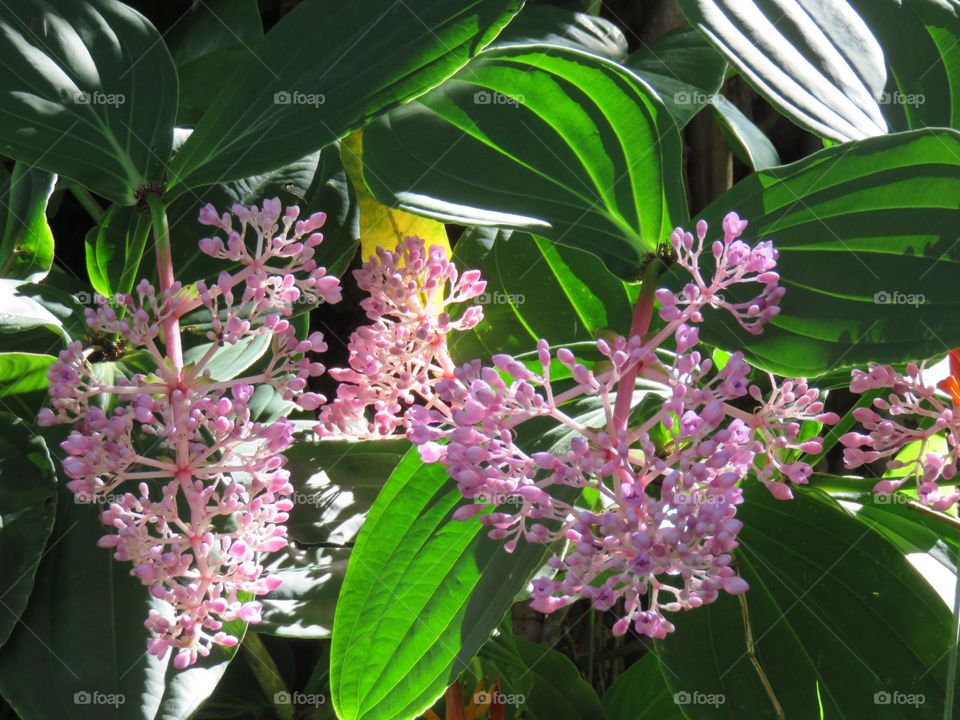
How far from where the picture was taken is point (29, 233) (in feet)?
2.70

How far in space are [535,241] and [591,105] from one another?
0.17m

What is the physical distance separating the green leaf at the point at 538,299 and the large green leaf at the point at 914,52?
0.25 metres

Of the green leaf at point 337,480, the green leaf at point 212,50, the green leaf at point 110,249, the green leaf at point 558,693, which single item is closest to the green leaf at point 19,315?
the green leaf at point 110,249

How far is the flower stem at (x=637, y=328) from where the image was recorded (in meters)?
0.58

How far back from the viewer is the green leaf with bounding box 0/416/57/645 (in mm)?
651

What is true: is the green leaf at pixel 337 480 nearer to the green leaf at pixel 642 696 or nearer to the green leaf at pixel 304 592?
the green leaf at pixel 304 592

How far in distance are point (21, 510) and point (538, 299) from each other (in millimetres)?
433

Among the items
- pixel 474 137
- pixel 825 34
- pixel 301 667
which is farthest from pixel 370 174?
pixel 301 667

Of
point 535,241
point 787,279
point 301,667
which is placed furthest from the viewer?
point 301,667

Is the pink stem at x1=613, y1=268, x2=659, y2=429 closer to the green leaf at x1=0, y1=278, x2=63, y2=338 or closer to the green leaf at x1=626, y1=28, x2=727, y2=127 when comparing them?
the green leaf at x1=626, y1=28, x2=727, y2=127

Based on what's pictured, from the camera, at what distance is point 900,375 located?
2.22ft

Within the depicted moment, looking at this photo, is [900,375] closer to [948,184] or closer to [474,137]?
[948,184]

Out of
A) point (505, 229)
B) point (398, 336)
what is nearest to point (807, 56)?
point (505, 229)

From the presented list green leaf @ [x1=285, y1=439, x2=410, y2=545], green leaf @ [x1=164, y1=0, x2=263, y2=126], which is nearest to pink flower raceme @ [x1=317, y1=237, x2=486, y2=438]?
green leaf @ [x1=285, y1=439, x2=410, y2=545]
